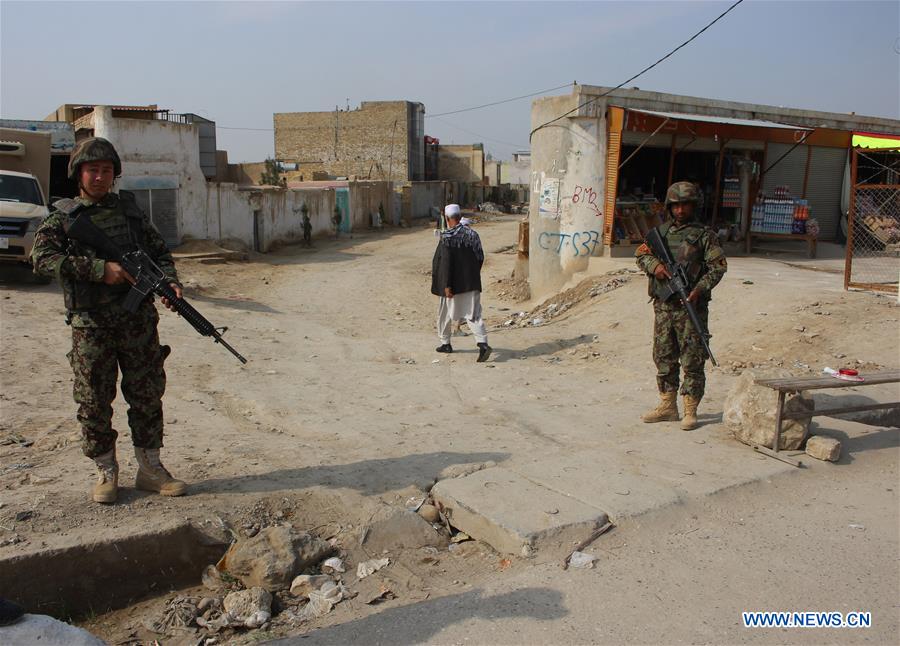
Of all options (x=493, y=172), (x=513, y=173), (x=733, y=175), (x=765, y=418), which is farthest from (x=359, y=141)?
(x=765, y=418)

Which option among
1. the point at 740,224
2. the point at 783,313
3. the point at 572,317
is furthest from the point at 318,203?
the point at 783,313

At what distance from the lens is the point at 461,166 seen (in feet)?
165

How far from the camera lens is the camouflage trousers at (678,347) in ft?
16.8

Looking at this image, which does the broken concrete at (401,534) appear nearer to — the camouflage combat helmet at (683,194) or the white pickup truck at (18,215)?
the camouflage combat helmet at (683,194)

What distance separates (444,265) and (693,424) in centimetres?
368

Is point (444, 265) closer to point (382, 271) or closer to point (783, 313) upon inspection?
point (783, 313)

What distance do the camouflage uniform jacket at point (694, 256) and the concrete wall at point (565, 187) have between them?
24.4 feet

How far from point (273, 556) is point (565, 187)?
34.0ft

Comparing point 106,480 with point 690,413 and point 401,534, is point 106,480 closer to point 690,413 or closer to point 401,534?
point 401,534

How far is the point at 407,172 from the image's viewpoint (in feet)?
139

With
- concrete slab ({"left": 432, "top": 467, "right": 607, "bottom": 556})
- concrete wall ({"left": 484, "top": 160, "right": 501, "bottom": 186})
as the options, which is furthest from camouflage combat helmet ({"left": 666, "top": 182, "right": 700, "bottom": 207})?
concrete wall ({"left": 484, "top": 160, "right": 501, "bottom": 186})

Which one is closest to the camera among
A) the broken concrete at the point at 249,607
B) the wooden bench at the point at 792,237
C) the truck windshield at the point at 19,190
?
the broken concrete at the point at 249,607

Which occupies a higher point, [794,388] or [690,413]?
[794,388]

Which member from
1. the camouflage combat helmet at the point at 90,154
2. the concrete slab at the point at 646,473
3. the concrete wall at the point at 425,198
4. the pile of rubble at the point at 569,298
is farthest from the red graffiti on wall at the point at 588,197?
the concrete wall at the point at 425,198
